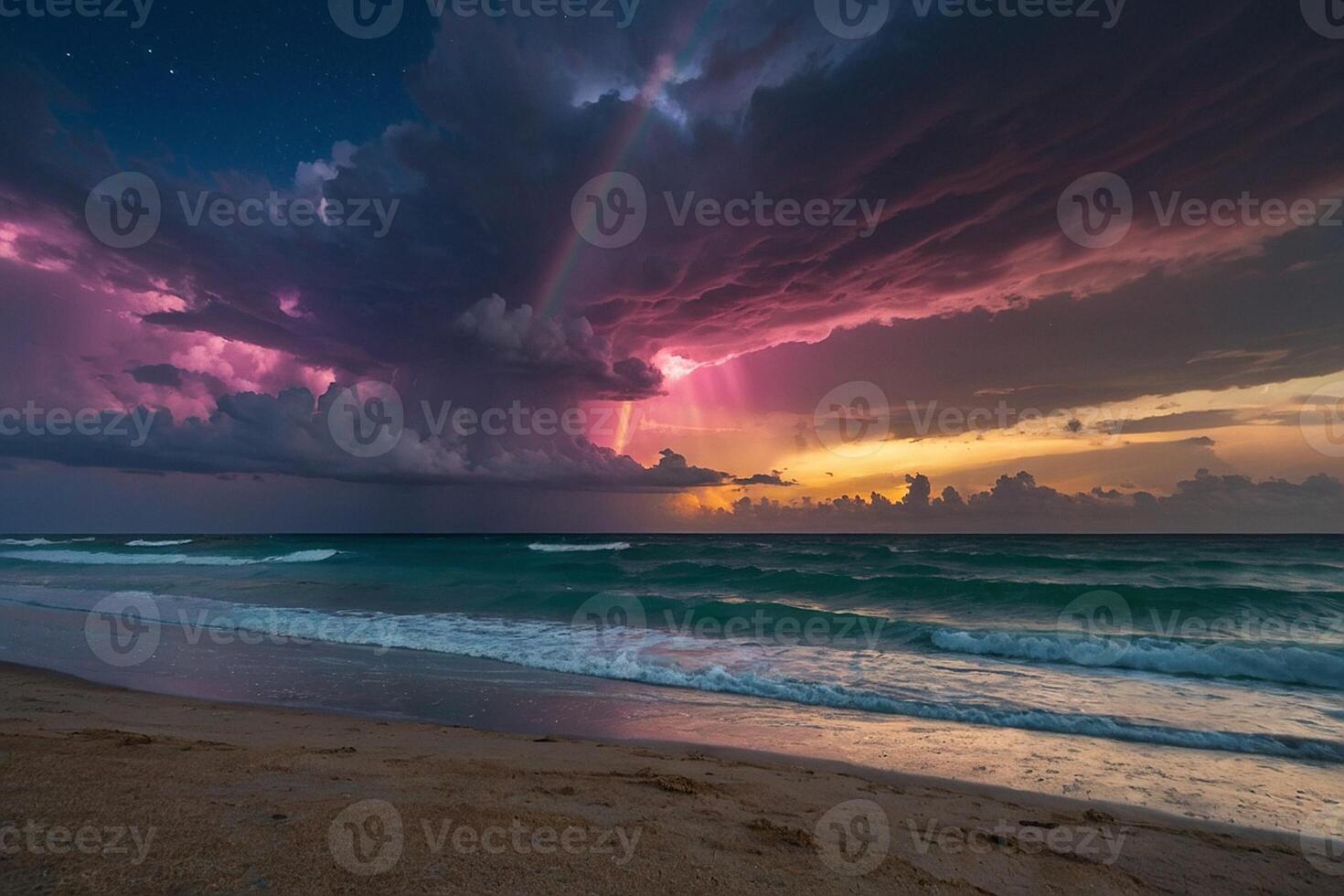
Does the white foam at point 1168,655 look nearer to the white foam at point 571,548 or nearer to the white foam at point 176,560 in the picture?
the white foam at point 571,548

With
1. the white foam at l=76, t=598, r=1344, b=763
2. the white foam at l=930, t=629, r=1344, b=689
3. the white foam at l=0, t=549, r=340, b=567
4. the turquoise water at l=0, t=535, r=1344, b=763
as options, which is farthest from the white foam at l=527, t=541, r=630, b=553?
the white foam at l=930, t=629, r=1344, b=689

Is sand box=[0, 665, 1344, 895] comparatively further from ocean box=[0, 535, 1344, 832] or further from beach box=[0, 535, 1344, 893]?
ocean box=[0, 535, 1344, 832]

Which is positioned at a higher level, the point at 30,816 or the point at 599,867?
the point at 30,816

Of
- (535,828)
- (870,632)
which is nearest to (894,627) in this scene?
(870,632)

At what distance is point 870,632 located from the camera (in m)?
16.6

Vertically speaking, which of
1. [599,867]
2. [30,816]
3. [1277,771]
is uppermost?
[30,816]

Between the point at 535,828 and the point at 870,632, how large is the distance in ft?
46.3

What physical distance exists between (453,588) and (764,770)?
23804 mm

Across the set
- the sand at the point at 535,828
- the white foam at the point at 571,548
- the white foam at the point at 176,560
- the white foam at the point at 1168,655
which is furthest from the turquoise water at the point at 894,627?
the white foam at the point at 571,548

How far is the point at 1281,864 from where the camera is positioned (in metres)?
4.62

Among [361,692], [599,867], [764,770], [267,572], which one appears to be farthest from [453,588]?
[599,867]

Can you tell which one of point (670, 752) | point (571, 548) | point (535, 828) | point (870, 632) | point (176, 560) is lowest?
point (870, 632)

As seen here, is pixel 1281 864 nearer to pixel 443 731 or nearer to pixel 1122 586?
pixel 443 731

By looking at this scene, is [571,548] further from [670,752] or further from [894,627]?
[670,752]
